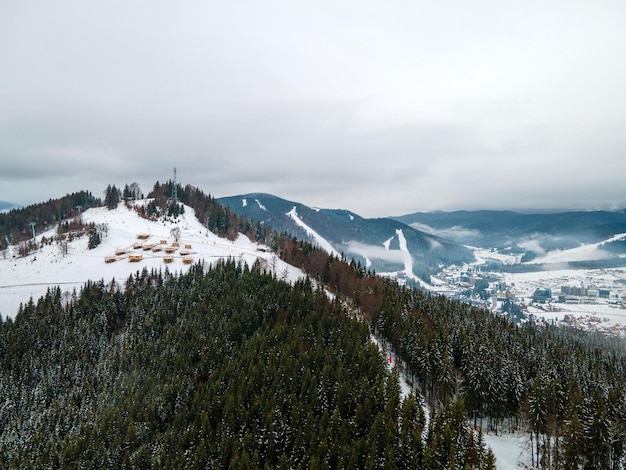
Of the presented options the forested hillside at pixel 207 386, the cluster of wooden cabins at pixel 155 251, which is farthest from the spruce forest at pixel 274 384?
the cluster of wooden cabins at pixel 155 251

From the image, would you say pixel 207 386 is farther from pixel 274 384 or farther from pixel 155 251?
pixel 155 251

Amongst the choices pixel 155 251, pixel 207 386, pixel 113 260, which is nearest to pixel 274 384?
pixel 207 386

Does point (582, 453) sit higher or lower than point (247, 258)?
lower

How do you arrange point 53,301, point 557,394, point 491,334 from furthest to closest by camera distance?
point 53,301, point 491,334, point 557,394

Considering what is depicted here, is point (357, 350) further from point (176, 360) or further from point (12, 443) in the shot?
point (12, 443)

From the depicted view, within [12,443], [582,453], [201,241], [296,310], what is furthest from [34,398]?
[582,453]

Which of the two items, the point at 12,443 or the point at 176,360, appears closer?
the point at 12,443

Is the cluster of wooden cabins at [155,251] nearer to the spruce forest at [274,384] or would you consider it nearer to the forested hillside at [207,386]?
the spruce forest at [274,384]
